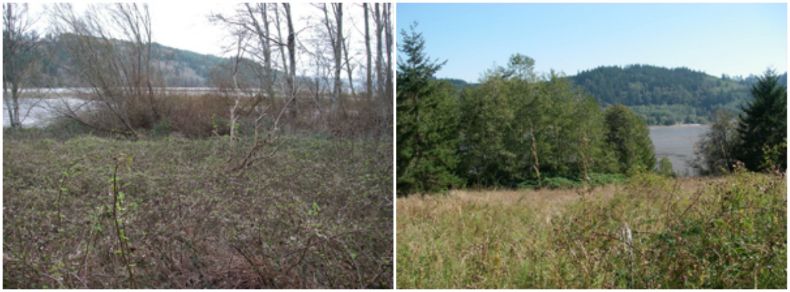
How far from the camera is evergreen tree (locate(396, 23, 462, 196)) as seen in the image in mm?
10094

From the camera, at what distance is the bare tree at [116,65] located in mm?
3859

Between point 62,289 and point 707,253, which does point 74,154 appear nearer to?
point 62,289

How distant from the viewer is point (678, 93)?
577 centimetres

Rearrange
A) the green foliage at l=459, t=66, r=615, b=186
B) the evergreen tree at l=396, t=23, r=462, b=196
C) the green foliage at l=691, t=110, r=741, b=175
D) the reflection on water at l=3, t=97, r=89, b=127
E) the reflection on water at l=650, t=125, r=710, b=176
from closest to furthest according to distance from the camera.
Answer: the reflection on water at l=3, t=97, r=89, b=127
the reflection on water at l=650, t=125, r=710, b=176
the green foliage at l=691, t=110, r=741, b=175
the evergreen tree at l=396, t=23, r=462, b=196
the green foliage at l=459, t=66, r=615, b=186

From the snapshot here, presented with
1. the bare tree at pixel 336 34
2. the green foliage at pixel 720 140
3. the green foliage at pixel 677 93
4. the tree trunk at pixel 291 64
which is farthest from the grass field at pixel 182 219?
the green foliage at pixel 720 140

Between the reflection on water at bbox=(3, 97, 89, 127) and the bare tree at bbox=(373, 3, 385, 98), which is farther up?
the bare tree at bbox=(373, 3, 385, 98)

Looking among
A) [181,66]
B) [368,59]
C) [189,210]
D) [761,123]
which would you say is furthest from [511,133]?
[189,210]

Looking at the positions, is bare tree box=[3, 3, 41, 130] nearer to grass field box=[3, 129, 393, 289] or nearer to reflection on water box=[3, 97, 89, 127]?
reflection on water box=[3, 97, 89, 127]

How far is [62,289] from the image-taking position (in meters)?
1.82

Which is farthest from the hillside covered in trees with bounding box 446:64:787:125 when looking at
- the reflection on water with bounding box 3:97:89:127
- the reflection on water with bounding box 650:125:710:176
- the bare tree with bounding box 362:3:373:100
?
the reflection on water with bounding box 3:97:89:127

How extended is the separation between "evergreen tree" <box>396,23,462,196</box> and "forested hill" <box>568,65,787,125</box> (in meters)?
4.73

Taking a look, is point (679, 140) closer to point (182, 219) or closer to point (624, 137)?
point (624, 137)

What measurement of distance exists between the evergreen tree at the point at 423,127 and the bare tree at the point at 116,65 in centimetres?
565

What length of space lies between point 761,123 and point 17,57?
10.6m
